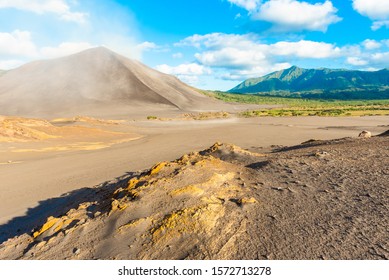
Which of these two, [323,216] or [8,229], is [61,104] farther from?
[323,216]

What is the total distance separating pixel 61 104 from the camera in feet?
Answer: 316

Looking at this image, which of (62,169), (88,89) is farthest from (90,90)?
(62,169)

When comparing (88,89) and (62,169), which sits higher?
(88,89)

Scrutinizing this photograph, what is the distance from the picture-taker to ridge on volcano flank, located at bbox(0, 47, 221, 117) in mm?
94125

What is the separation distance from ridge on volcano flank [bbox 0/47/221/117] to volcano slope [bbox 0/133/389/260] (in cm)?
8019

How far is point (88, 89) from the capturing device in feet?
368

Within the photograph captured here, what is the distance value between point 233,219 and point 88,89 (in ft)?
381

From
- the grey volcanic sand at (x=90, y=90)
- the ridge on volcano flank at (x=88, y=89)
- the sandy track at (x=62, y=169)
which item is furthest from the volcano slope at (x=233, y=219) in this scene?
the ridge on volcano flank at (x=88, y=89)

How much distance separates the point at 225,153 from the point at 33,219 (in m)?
6.77

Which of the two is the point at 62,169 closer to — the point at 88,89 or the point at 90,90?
the point at 90,90

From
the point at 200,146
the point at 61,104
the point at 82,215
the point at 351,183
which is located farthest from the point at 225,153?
the point at 61,104

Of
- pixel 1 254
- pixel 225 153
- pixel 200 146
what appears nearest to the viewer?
pixel 1 254

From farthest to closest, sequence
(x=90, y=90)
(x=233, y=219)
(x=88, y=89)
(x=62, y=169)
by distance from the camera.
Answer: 1. (x=88, y=89)
2. (x=90, y=90)
3. (x=62, y=169)
4. (x=233, y=219)

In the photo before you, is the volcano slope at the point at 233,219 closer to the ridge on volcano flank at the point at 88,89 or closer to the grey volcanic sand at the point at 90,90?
the grey volcanic sand at the point at 90,90
